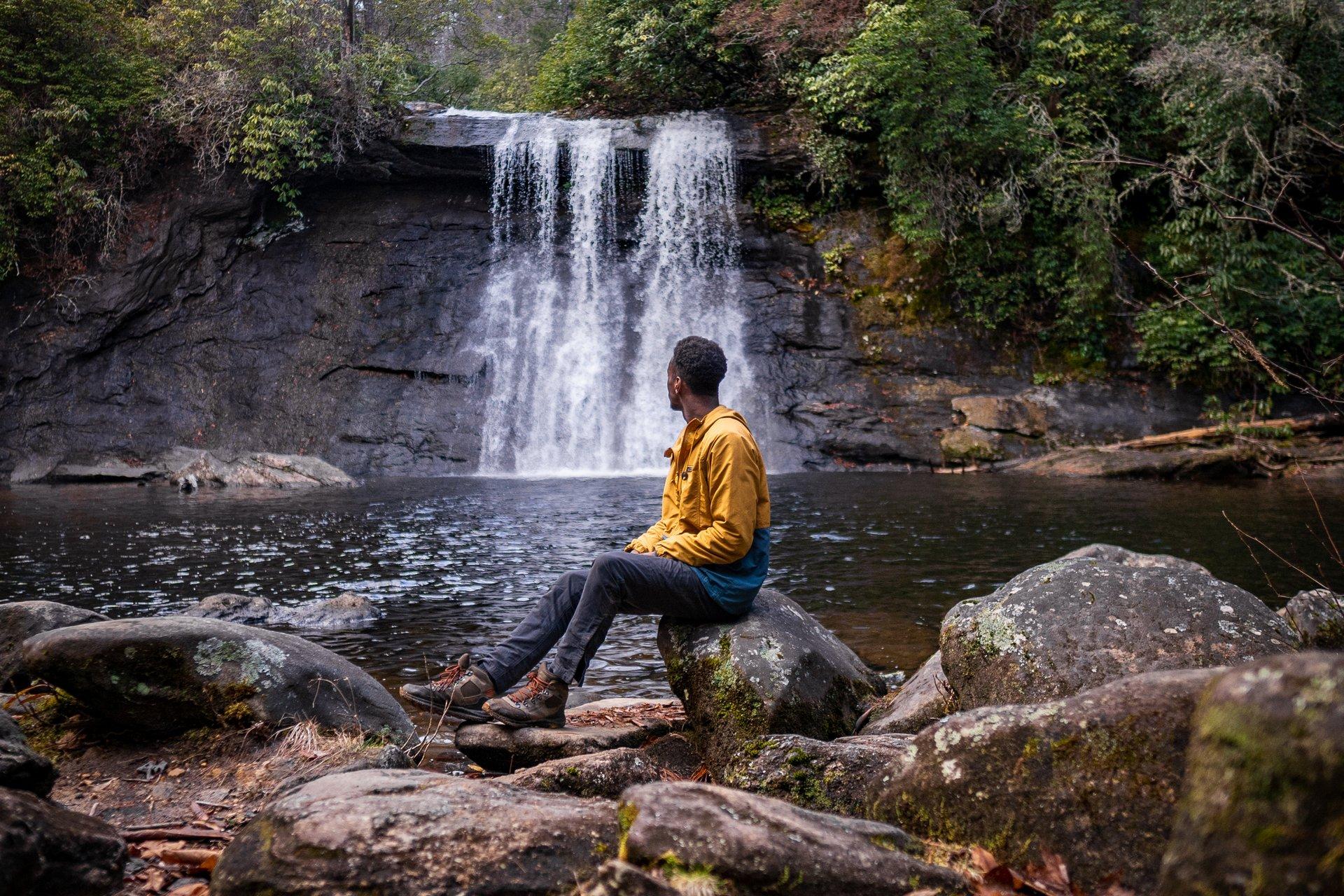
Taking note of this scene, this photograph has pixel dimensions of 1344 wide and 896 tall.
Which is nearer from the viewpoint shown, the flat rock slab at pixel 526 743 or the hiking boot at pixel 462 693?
the flat rock slab at pixel 526 743

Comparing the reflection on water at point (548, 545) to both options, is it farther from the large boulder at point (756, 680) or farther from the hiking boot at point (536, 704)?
the hiking boot at point (536, 704)

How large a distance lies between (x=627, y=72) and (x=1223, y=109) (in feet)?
44.1

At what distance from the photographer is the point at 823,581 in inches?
324

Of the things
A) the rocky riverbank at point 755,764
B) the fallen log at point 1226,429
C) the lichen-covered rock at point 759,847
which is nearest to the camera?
the rocky riverbank at point 755,764

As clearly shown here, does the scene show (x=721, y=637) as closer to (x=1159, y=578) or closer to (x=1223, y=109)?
(x=1159, y=578)

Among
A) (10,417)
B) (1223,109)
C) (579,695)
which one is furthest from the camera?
(10,417)

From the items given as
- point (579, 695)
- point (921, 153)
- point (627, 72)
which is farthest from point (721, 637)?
point (627, 72)

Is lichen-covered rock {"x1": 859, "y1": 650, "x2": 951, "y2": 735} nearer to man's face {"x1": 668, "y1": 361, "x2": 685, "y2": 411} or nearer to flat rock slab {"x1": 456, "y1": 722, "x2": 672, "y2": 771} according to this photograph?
flat rock slab {"x1": 456, "y1": 722, "x2": 672, "y2": 771}

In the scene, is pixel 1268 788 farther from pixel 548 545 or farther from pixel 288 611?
pixel 548 545

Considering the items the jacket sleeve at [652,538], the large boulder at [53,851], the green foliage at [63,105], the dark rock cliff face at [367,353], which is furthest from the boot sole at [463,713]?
the green foliage at [63,105]

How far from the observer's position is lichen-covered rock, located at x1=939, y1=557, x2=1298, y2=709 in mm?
3412

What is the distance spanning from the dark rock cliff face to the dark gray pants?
1500 cm

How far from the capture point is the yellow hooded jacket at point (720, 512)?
4051 mm

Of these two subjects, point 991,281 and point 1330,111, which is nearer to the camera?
point 1330,111
